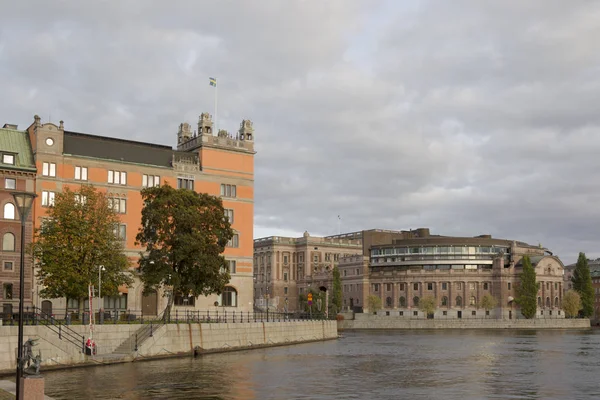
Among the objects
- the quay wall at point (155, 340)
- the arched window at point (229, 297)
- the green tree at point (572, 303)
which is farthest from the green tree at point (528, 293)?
the quay wall at point (155, 340)

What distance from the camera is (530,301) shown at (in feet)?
605

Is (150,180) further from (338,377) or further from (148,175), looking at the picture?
(338,377)

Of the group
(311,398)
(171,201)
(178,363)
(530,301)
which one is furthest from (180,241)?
(530,301)

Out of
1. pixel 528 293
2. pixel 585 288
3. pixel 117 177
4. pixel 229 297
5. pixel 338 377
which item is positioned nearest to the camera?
pixel 338 377

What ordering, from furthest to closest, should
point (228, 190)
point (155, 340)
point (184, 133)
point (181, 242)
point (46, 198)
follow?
1. point (184, 133)
2. point (228, 190)
3. point (46, 198)
4. point (181, 242)
5. point (155, 340)

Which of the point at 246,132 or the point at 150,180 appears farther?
the point at 246,132

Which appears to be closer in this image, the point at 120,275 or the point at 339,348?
the point at 120,275

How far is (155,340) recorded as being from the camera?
69.9 m

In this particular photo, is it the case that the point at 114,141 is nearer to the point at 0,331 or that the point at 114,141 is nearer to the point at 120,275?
the point at 120,275

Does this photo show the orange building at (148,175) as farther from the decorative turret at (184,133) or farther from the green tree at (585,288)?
the green tree at (585,288)

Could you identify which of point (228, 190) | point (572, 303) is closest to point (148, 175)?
point (228, 190)

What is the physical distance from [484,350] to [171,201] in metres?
39.9

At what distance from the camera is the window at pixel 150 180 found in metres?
101

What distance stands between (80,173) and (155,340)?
33520 millimetres
